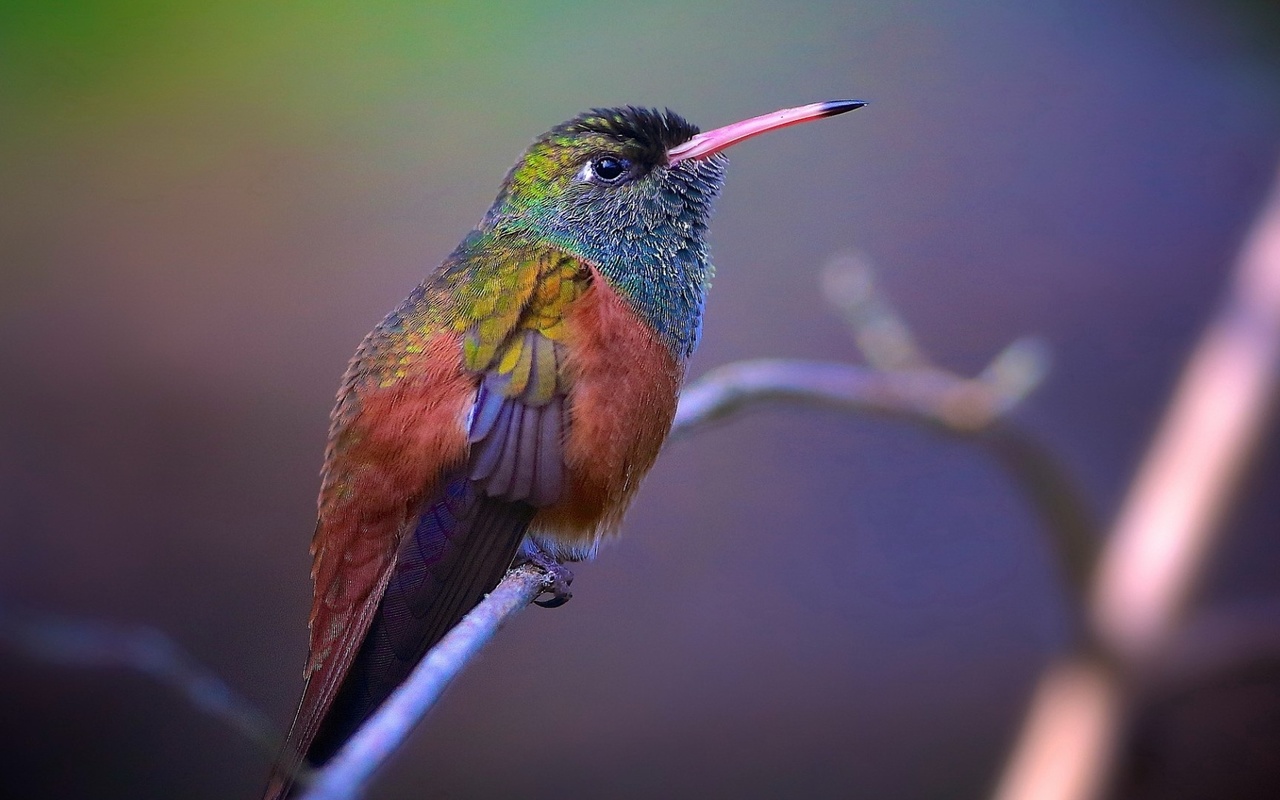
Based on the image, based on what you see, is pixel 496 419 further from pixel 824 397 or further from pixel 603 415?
pixel 824 397

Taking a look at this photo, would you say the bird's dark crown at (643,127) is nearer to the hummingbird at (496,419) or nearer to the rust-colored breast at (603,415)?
the hummingbird at (496,419)

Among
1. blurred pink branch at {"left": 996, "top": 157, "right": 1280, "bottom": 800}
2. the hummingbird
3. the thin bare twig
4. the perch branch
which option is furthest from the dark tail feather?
blurred pink branch at {"left": 996, "top": 157, "right": 1280, "bottom": 800}

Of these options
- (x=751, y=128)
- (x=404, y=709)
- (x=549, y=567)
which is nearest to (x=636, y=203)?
(x=751, y=128)

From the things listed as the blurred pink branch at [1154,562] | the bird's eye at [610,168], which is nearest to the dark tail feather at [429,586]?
the bird's eye at [610,168]

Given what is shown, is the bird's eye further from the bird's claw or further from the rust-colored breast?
the bird's claw

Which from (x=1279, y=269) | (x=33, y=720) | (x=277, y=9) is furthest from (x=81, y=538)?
(x=1279, y=269)

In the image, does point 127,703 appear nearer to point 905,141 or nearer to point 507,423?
point 507,423

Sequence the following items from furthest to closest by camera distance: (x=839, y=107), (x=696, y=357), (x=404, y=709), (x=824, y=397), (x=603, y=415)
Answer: (x=696, y=357)
(x=824, y=397)
(x=603, y=415)
(x=839, y=107)
(x=404, y=709)
